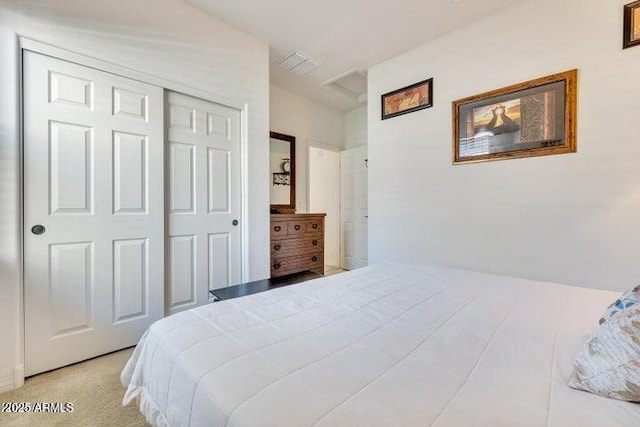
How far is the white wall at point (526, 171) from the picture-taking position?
1881mm

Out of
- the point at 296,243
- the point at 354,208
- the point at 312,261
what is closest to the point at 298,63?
the point at 296,243

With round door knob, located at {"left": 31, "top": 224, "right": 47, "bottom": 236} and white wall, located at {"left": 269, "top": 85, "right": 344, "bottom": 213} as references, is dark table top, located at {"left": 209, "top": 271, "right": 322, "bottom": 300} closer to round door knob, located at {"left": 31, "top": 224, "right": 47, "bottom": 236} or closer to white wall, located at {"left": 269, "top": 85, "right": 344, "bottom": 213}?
round door knob, located at {"left": 31, "top": 224, "right": 47, "bottom": 236}

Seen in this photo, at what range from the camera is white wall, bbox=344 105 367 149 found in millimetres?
4613

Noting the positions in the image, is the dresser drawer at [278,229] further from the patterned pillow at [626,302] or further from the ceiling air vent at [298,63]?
the patterned pillow at [626,302]

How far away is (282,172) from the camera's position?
399 cm

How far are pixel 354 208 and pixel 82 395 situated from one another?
383cm

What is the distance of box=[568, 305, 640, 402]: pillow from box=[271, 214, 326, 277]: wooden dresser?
2828mm

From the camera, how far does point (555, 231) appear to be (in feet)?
6.91

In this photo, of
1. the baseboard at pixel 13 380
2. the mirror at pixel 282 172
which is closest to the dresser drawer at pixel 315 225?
the mirror at pixel 282 172

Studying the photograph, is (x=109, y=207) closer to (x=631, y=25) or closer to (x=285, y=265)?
(x=285, y=265)

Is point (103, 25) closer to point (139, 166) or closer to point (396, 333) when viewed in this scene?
point (139, 166)

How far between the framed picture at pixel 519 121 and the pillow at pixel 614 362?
6.18ft

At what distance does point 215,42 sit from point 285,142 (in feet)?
5.28

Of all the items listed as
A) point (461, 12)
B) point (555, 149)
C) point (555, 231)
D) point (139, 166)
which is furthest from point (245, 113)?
point (555, 231)
